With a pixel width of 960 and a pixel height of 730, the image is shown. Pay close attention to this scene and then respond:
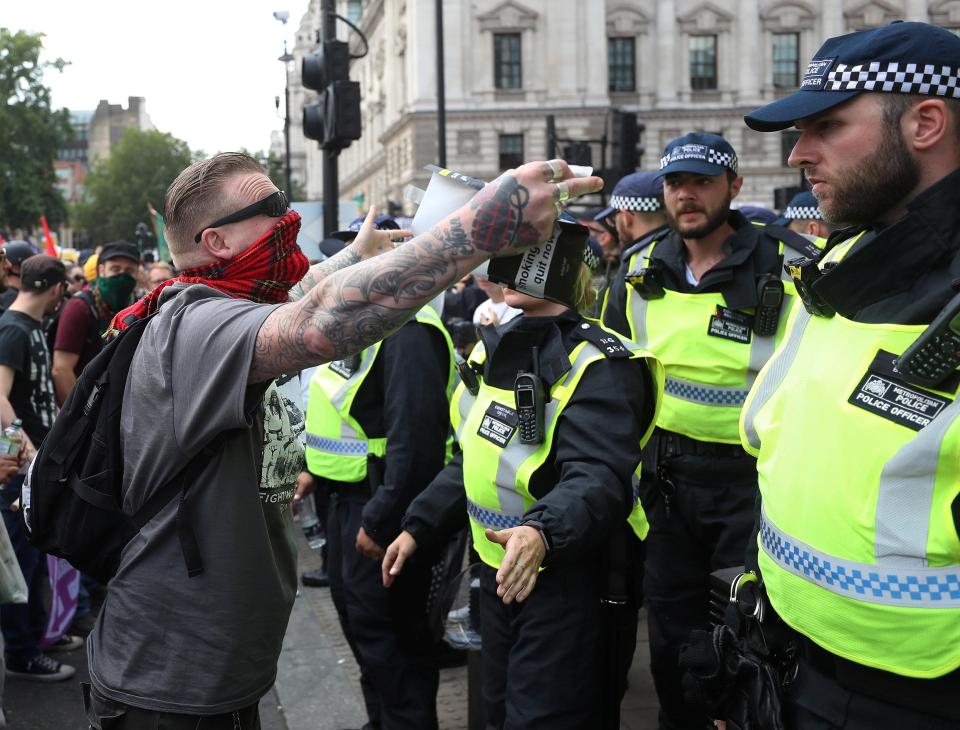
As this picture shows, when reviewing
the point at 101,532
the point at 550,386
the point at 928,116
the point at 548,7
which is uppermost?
the point at 548,7

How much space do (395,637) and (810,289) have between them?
277 cm

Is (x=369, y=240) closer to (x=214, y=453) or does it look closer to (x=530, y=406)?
(x=530, y=406)

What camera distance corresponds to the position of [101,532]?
2.57m

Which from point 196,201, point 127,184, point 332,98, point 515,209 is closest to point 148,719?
point 196,201

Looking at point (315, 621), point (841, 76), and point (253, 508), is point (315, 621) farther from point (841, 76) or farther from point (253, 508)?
point (841, 76)

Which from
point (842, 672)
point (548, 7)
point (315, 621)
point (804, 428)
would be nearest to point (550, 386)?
point (804, 428)

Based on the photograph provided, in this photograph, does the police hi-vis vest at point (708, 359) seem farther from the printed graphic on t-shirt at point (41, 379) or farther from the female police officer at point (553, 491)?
the printed graphic on t-shirt at point (41, 379)

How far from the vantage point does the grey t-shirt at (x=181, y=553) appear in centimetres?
238

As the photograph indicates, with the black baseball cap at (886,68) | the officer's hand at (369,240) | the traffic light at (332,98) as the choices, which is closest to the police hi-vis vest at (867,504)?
the black baseball cap at (886,68)

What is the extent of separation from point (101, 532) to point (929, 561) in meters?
1.83

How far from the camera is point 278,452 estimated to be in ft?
8.69

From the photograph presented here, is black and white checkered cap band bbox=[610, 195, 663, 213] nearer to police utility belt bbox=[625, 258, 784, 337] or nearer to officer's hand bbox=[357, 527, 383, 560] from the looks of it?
police utility belt bbox=[625, 258, 784, 337]

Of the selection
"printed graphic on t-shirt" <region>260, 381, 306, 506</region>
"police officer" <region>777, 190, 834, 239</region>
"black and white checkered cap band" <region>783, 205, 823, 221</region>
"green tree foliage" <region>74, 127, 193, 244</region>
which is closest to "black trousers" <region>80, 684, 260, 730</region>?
"printed graphic on t-shirt" <region>260, 381, 306, 506</region>

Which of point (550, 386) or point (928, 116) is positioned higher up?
point (928, 116)
